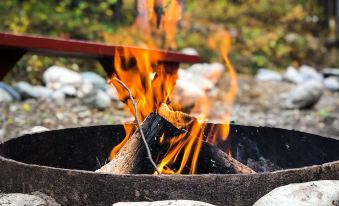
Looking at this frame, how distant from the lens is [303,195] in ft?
6.99

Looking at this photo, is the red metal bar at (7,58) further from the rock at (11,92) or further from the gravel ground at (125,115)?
the rock at (11,92)

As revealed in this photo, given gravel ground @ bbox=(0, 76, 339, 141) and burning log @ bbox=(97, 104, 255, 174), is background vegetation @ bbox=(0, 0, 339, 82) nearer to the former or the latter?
gravel ground @ bbox=(0, 76, 339, 141)

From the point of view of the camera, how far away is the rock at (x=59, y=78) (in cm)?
816

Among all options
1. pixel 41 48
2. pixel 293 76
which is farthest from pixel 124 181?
pixel 293 76

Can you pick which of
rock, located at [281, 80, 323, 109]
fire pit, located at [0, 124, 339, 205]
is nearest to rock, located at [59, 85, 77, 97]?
rock, located at [281, 80, 323, 109]

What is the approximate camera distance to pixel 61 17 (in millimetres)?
10711

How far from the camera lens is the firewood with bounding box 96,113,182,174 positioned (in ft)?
8.71

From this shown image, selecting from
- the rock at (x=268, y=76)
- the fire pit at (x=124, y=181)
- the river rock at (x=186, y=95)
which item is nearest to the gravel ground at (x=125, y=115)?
the river rock at (x=186, y=95)

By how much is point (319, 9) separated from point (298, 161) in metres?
14.1

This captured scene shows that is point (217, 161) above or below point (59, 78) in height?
above

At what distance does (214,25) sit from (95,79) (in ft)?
21.6

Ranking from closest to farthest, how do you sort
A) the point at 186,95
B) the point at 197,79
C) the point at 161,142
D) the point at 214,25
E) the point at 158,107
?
the point at 161,142 < the point at 158,107 < the point at 186,95 < the point at 197,79 < the point at 214,25

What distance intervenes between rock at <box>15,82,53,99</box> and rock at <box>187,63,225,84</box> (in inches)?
127

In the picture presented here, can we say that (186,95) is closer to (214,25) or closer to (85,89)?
(85,89)
